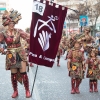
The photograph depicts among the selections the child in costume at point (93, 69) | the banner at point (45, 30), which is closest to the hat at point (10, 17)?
the banner at point (45, 30)

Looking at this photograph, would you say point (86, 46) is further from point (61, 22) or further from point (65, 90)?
point (61, 22)

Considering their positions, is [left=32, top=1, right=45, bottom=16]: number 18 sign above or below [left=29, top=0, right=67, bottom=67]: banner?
above

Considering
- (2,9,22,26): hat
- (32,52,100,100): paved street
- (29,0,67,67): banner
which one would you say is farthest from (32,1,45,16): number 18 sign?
(32,52,100,100): paved street

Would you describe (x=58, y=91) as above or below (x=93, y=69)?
below

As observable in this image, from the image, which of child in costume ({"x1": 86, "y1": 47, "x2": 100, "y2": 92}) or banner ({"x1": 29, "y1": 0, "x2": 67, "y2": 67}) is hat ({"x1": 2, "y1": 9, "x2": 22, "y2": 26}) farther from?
child in costume ({"x1": 86, "y1": 47, "x2": 100, "y2": 92})

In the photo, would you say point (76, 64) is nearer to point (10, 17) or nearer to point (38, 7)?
point (10, 17)

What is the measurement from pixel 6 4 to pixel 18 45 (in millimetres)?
123594

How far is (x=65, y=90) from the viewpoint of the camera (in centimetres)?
809

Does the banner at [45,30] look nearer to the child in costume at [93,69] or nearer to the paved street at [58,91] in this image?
the paved street at [58,91]

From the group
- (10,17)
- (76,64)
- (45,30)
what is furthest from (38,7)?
(76,64)

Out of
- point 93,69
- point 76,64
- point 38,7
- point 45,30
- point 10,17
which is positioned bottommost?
point 93,69

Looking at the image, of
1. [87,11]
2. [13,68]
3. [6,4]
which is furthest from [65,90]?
[6,4]

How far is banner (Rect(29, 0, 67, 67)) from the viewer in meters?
6.05

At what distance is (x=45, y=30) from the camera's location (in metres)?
6.19
